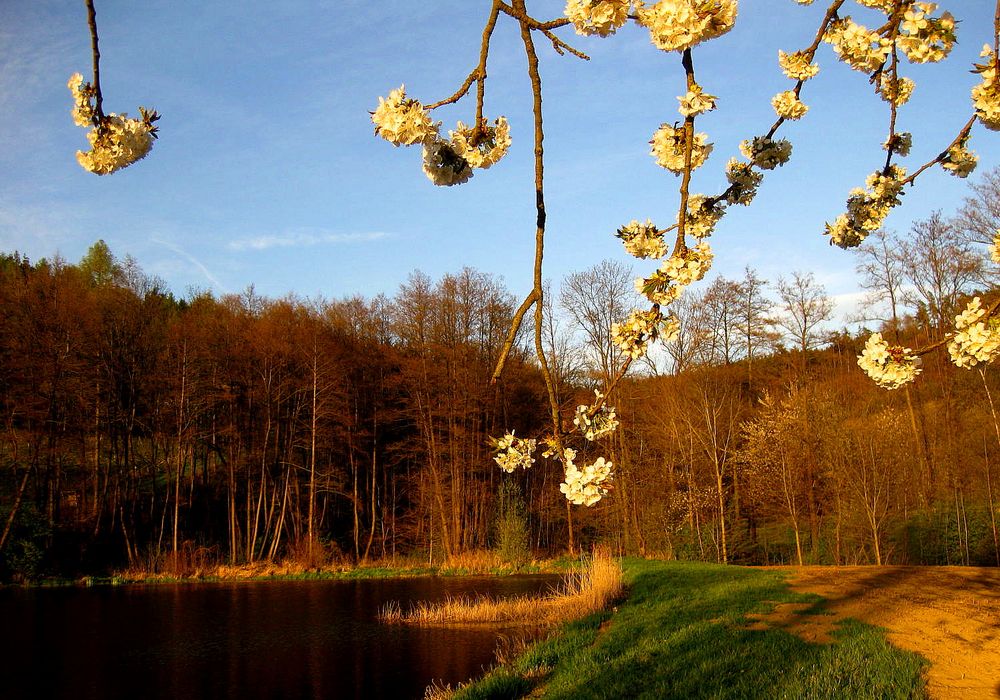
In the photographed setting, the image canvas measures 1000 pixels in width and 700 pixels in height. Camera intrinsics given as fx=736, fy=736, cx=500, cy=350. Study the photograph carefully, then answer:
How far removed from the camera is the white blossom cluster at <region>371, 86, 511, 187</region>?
1997 mm

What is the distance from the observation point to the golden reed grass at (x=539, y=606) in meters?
Result: 12.9

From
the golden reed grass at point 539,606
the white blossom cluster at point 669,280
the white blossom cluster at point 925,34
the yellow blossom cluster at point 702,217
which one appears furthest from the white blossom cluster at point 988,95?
the golden reed grass at point 539,606

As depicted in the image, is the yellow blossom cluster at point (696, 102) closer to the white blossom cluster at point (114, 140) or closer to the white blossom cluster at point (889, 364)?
the white blossom cluster at point (114, 140)

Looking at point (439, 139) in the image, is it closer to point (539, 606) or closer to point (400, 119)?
point (400, 119)

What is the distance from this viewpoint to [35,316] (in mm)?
25750

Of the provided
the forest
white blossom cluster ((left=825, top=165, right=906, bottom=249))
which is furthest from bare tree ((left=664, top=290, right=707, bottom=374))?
white blossom cluster ((left=825, top=165, right=906, bottom=249))

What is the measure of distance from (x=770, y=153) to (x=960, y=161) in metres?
1.21

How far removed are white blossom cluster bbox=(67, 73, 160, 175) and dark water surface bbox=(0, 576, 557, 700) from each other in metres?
10.6

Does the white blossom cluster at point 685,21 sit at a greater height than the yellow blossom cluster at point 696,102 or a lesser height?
greater

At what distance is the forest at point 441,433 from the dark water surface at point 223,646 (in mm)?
5865

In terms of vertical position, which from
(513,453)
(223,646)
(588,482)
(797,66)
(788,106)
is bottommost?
(223,646)

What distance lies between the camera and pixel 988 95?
9.97 ft

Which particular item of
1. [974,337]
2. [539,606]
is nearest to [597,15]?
[974,337]

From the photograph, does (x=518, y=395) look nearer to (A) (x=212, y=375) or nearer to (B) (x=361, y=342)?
(B) (x=361, y=342)
